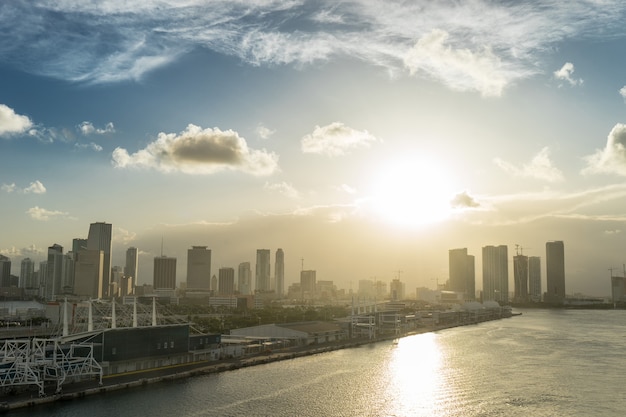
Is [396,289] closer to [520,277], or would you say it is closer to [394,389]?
[520,277]

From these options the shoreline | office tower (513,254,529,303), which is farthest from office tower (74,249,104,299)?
office tower (513,254,529,303)

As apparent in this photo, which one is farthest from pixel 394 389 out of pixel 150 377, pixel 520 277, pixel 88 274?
pixel 520 277

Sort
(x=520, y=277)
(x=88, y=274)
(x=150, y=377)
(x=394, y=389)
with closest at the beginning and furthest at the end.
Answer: (x=150, y=377) < (x=394, y=389) < (x=88, y=274) < (x=520, y=277)

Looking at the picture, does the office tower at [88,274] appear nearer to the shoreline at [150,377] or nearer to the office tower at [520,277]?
the shoreline at [150,377]

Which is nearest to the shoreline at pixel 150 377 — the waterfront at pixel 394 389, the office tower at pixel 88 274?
the waterfront at pixel 394 389

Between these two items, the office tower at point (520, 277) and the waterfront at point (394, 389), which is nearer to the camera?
the waterfront at point (394, 389)

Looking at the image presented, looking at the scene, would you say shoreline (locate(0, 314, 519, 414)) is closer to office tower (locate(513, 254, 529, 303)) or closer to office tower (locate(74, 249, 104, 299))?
office tower (locate(74, 249, 104, 299))

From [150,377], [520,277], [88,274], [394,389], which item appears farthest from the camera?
[520,277]
